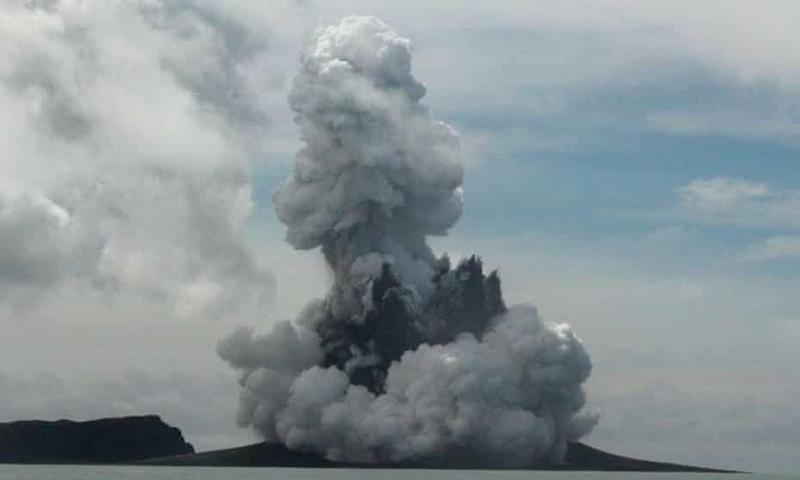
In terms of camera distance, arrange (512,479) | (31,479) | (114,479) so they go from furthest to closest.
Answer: (512,479)
(114,479)
(31,479)

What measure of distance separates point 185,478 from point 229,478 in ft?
21.9

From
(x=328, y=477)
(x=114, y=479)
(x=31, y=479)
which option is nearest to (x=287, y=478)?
(x=328, y=477)

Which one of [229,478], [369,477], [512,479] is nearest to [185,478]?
[229,478]

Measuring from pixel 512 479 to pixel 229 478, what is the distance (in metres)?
35.6

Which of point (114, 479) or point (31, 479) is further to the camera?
point (114, 479)

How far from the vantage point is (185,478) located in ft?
587

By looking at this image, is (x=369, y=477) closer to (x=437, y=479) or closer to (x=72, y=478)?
(x=437, y=479)

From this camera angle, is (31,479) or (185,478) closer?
(31,479)

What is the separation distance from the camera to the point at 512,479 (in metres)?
189

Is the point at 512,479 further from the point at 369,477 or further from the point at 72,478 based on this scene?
the point at 72,478

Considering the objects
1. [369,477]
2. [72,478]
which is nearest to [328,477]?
[369,477]

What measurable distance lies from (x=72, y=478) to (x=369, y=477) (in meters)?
35.2

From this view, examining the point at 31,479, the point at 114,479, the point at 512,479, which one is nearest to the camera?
the point at 31,479

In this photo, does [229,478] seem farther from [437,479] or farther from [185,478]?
[437,479]
